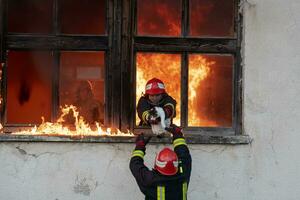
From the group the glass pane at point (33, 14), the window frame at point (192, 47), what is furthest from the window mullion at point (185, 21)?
the glass pane at point (33, 14)

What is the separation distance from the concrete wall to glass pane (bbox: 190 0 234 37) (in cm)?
28

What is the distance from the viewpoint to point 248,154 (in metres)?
6.81

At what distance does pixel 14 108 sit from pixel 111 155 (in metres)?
1.28

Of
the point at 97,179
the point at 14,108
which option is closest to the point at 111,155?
the point at 97,179

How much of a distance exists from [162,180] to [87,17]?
7.93ft

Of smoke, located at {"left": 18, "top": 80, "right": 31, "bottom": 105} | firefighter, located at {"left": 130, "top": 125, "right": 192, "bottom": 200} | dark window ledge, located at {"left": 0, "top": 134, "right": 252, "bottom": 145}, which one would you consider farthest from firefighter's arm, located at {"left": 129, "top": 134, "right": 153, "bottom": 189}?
smoke, located at {"left": 18, "top": 80, "right": 31, "bottom": 105}

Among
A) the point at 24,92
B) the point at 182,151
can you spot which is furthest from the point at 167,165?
the point at 24,92

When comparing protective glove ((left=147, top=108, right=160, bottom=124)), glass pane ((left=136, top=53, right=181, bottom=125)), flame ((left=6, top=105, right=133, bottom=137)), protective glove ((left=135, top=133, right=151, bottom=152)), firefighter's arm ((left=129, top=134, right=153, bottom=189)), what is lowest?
firefighter's arm ((left=129, top=134, right=153, bottom=189))

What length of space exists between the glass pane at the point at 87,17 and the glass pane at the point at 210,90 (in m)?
1.14

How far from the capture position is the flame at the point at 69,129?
693 cm

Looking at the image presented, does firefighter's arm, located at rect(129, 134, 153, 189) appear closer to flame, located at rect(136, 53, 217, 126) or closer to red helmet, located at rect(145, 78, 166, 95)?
red helmet, located at rect(145, 78, 166, 95)

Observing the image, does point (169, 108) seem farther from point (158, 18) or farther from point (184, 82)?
point (158, 18)

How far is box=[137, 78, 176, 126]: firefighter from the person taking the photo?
20.3ft

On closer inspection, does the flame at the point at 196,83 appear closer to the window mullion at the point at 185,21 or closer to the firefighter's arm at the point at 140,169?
the window mullion at the point at 185,21
